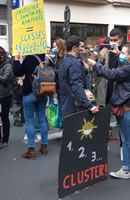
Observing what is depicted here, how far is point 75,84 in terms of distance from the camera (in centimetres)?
350

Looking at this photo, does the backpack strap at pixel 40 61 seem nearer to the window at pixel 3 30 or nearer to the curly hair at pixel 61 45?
the curly hair at pixel 61 45

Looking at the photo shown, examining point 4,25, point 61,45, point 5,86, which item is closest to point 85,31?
point 4,25

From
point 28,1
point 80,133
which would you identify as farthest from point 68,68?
point 28,1

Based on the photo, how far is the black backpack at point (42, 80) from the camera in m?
4.17

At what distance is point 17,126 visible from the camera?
677cm

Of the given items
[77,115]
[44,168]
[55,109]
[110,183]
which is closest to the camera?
[77,115]

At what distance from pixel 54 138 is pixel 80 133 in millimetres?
2635

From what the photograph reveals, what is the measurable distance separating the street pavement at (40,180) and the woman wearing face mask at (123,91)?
0.99ft

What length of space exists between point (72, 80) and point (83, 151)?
886mm

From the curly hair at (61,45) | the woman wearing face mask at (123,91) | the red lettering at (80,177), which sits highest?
the curly hair at (61,45)

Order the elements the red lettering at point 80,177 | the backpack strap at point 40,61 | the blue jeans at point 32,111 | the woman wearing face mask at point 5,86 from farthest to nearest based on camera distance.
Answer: the woman wearing face mask at point 5,86
the blue jeans at point 32,111
the backpack strap at point 40,61
the red lettering at point 80,177

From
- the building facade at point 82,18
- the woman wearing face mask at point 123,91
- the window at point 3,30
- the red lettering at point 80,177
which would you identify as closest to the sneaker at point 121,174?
the woman wearing face mask at point 123,91

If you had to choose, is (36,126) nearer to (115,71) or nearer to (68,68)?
(68,68)

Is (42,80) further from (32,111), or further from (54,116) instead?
(54,116)
